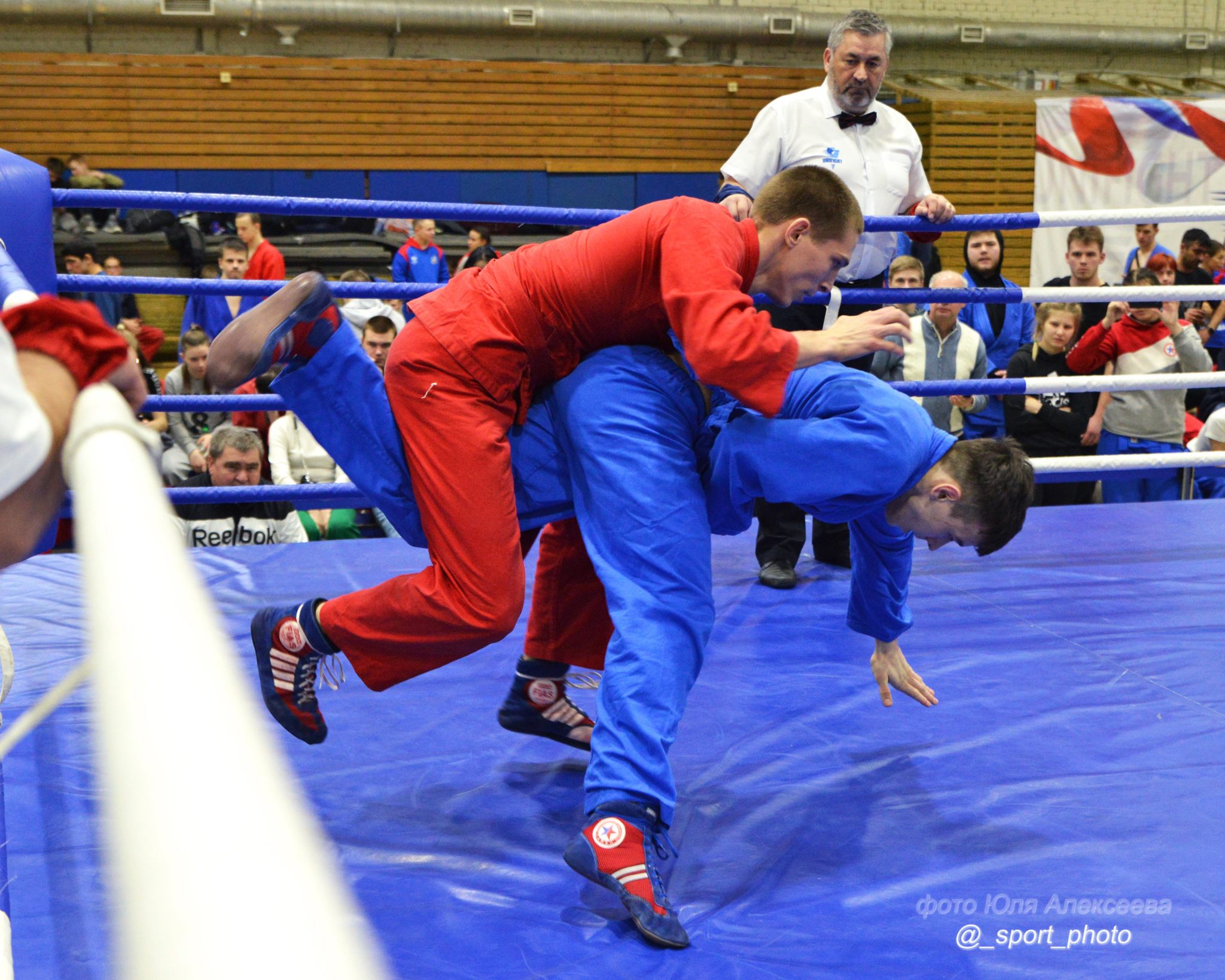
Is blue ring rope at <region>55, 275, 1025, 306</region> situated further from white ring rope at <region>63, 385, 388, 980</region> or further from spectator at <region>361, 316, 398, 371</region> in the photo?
white ring rope at <region>63, 385, 388, 980</region>

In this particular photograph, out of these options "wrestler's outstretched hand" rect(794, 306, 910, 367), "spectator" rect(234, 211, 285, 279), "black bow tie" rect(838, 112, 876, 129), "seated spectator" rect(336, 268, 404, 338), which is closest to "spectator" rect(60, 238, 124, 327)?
"spectator" rect(234, 211, 285, 279)

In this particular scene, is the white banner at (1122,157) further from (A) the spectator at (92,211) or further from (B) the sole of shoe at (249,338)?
(B) the sole of shoe at (249,338)

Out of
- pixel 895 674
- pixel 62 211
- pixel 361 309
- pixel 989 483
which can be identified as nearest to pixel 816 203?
pixel 989 483

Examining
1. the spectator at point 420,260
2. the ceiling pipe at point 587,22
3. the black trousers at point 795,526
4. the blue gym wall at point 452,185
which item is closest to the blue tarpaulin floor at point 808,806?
the black trousers at point 795,526

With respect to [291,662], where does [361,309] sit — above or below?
above

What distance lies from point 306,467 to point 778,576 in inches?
77.0

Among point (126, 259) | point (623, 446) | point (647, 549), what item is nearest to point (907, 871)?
point (647, 549)

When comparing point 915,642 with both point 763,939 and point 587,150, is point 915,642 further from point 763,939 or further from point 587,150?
point 587,150

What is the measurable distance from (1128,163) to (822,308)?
8.04 meters

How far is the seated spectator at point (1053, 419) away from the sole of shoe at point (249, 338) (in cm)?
337

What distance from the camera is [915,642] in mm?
2619

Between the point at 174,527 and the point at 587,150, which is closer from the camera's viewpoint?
the point at 174,527

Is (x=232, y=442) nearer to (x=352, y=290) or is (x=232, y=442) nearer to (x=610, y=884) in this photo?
(x=352, y=290)

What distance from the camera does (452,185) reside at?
32.0ft
